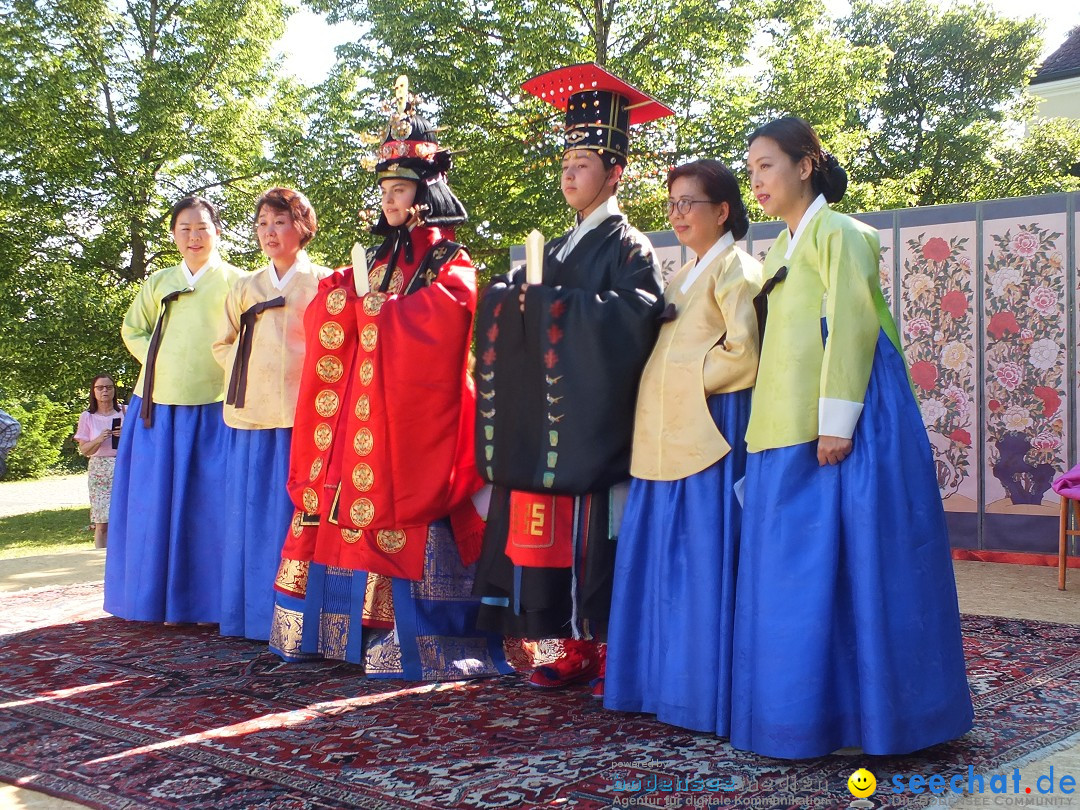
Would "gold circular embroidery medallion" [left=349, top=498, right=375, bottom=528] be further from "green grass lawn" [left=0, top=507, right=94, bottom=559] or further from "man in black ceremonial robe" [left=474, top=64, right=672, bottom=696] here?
"green grass lawn" [left=0, top=507, right=94, bottom=559]

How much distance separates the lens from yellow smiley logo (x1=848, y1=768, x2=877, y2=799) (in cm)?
265

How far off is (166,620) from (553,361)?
8.32 feet

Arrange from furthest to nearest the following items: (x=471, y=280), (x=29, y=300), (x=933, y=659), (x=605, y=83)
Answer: (x=29, y=300)
(x=471, y=280)
(x=605, y=83)
(x=933, y=659)

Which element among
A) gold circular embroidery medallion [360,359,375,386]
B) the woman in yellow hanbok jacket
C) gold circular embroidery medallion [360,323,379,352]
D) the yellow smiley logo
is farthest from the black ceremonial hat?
the yellow smiley logo

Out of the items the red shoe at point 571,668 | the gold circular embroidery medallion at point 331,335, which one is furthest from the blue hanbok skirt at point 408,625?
the gold circular embroidery medallion at point 331,335

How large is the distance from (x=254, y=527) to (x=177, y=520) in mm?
526

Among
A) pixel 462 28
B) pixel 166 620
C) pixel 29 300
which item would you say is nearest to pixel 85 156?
pixel 29 300

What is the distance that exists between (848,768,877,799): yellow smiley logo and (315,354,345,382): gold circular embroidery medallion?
2.45 meters

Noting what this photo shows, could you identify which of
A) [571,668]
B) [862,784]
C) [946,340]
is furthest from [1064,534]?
[862,784]

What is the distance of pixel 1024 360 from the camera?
22.5ft

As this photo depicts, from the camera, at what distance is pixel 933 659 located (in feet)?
9.41

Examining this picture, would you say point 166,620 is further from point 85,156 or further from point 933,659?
point 85,156

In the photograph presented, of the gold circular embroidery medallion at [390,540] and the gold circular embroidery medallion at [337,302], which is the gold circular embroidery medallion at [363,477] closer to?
the gold circular embroidery medallion at [390,540]

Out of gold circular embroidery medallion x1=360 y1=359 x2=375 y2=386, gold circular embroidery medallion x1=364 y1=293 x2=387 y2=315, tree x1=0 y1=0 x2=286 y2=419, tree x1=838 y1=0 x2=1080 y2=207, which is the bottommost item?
gold circular embroidery medallion x1=360 y1=359 x2=375 y2=386
